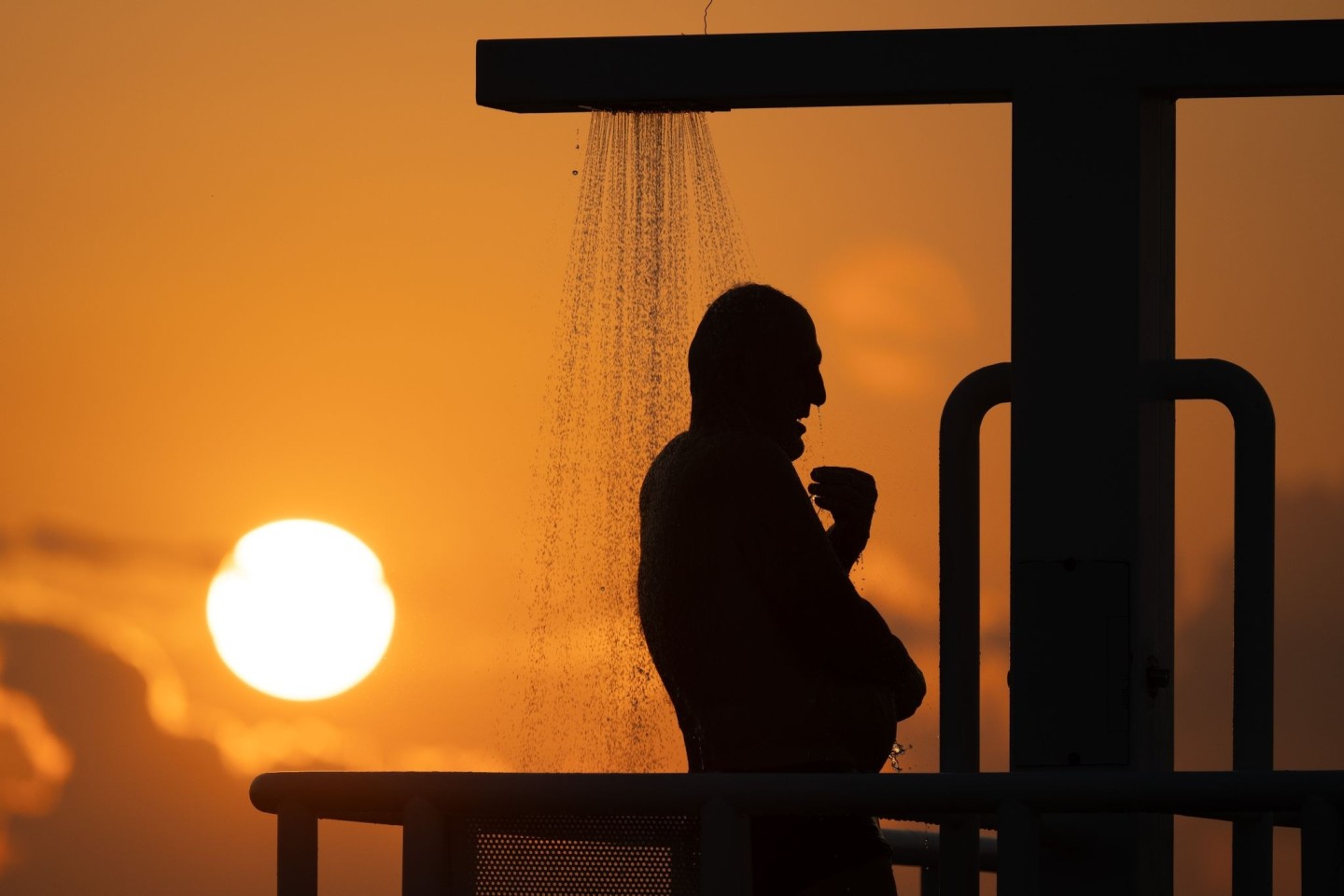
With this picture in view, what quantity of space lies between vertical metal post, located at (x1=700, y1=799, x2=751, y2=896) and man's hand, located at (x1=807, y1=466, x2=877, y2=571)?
4.08 ft

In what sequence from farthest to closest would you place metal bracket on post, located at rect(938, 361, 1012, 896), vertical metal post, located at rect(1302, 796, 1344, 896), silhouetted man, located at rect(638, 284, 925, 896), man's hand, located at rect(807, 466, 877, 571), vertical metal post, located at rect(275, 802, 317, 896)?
metal bracket on post, located at rect(938, 361, 1012, 896) < man's hand, located at rect(807, 466, 877, 571) < silhouetted man, located at rect(638, 284, 925, 896) < vertical metal post, located at rect(275, 802, 317, 896) < vertical metal post, located at rect(1302, 796, 1344, 896)

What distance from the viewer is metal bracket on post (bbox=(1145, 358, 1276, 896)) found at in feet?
14.2

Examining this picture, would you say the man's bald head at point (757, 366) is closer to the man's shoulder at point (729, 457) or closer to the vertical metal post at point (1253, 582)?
the man's shoulder at point (729, 457)

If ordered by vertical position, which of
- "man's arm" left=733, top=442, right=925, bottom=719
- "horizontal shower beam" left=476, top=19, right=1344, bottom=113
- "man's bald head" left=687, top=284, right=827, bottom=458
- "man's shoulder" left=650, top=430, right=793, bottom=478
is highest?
"horizontal shower beam" left=476, top=19, right=1344, bottom=113

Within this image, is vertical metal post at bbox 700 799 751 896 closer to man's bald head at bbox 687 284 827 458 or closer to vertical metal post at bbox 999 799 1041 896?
vertical metal post at bbox 999 799 1041 896

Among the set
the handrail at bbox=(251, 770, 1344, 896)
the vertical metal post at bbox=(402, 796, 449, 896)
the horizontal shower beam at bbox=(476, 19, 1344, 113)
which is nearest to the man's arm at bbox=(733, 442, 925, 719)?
the handrail at bbox=(251, 770, 1344, 896)

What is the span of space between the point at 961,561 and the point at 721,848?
177 cm

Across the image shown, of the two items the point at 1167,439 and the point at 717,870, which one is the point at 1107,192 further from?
the point at 717,870

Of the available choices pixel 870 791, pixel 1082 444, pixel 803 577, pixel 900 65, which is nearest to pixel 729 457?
pixel 803 577

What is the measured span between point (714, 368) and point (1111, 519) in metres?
1.05

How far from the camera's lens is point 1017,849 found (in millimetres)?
3018

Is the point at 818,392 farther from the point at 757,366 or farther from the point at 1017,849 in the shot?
the point at 1017,849

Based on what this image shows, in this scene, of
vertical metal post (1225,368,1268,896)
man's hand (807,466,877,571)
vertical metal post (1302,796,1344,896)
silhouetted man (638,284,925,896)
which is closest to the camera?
vertical metal post (1302,796,1344,896)

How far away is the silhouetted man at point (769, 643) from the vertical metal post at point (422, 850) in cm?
80
